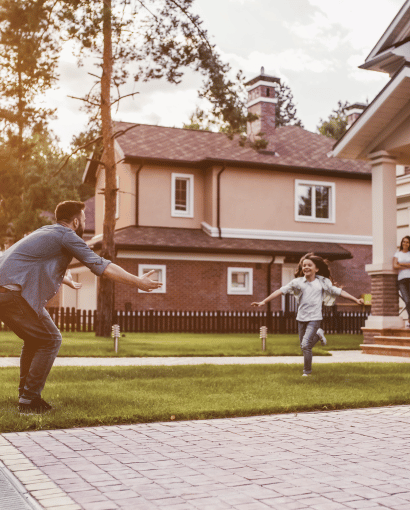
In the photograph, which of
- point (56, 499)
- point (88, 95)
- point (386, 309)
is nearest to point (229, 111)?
point (88, 95)

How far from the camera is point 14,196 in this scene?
28766 mm

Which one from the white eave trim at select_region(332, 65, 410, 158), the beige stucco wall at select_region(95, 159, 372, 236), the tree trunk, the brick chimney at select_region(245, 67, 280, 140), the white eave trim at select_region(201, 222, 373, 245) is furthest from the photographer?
the brick chimney at select_region(245, 67, 280, 140)

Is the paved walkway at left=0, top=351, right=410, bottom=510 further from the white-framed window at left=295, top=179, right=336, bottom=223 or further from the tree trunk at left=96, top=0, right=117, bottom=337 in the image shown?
A: the white-framed window at left=295, top=179, right=336, bottom=223

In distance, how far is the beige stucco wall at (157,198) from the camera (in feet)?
93.9

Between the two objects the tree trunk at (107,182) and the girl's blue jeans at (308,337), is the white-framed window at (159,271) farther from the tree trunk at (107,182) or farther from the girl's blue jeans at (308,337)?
the girl's blue jeans at (308,337)

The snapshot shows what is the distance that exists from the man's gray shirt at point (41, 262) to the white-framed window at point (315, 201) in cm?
2408

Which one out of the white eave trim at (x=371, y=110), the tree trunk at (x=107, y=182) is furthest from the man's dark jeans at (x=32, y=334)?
the tree trunk at (x=107, y=182)

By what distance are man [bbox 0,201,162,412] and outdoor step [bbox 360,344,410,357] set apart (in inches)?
385

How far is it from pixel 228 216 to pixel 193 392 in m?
20.6

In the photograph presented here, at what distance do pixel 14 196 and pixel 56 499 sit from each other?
25706 mm

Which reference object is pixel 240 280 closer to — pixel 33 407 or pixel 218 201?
pixel 218 201

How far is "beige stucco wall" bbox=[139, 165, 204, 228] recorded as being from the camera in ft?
93.9

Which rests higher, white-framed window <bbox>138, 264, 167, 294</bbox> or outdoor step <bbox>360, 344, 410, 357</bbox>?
white-framed window <bbox>138, 264, 167, 294</bbox>

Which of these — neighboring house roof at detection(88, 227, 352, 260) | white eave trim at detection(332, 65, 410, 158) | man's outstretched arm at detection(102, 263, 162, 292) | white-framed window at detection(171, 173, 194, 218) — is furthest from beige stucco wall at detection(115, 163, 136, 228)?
man's outstretched arm at detection(102, 263, 162, 292)
